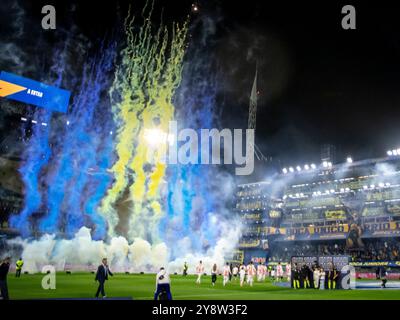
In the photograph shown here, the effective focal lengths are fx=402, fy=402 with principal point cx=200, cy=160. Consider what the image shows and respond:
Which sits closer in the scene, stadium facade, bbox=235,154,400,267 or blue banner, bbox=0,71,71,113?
blue banner, bbox=0,71,71,113

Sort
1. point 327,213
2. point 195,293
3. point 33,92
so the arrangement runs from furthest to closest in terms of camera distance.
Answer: point 327,213
point 33,92
point 195,293

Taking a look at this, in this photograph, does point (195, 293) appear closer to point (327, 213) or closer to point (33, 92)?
point (33, 92)

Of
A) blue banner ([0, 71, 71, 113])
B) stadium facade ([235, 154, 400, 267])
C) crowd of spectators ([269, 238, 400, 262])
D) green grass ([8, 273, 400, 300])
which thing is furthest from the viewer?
stadium facade ([235, 154, 400, 267])

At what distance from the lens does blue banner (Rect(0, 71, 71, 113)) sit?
54500 mm

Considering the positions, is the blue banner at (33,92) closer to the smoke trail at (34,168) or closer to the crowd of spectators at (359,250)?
the smoke trail at (34,168)

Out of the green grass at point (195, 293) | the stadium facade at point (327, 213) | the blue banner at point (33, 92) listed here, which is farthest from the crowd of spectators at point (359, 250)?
the blue banner at point (33, 92)

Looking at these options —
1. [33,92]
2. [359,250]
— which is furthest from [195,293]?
[359,250]

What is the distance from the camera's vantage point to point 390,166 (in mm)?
73375

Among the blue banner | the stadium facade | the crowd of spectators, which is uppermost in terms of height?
the blue banner

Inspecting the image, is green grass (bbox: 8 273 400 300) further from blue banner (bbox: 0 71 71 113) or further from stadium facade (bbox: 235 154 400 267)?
stadium facade (bbox: 235 154 400 267)

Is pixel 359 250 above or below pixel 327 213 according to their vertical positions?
below

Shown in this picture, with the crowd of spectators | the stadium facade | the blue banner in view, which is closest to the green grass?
the crowd of spectators

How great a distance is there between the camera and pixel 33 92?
5728 centimetres
